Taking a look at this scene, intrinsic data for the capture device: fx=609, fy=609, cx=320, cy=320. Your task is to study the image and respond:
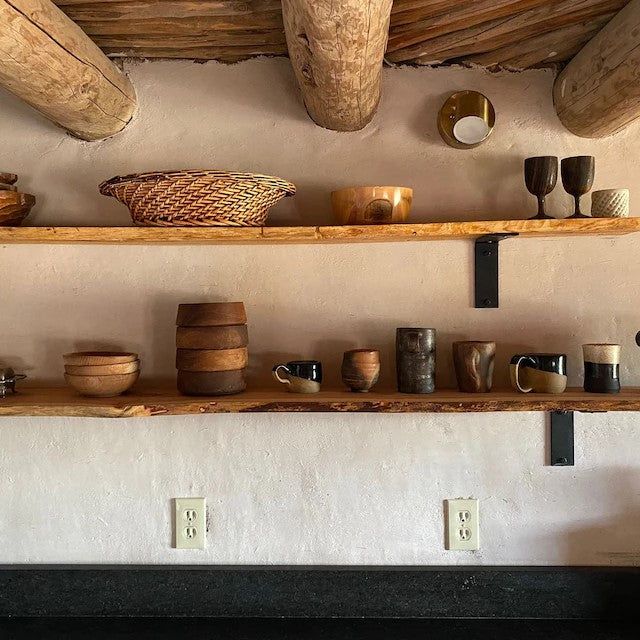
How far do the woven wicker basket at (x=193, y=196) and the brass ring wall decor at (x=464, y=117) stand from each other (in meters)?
0.46

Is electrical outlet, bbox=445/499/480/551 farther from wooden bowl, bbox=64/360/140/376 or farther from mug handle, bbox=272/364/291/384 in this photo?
wooden bowl, bbox=64/360/140/376

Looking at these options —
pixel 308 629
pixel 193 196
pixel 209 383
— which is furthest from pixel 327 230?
pixel 308 629

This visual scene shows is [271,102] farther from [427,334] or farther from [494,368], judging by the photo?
[494,368]

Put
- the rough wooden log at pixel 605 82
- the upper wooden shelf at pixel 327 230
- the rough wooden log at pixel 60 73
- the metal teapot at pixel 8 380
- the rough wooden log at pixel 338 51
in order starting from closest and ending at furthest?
1. the rough wooden log at pixel 338 51
2. the rough wooden log at pixel 60 73
3. the rough wooden log at pixel 605 82
4. the upper wooden shelf at pixel 327 230
5. the metal teapot at pixel 8 380

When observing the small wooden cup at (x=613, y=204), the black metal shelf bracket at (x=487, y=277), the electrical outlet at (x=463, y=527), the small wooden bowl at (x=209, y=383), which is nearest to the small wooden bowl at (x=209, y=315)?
the small wooden bowl at (x=209, y=383)

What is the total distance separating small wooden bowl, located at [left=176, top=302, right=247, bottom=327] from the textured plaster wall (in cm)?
14

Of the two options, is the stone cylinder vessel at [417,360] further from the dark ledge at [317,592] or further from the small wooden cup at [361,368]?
the dark ledge at [317,592]

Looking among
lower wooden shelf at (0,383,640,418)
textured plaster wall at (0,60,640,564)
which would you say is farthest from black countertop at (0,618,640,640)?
lower wooden shelf at (0,383,640,418)

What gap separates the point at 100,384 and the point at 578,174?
1.08 meters

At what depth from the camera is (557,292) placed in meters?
1.42

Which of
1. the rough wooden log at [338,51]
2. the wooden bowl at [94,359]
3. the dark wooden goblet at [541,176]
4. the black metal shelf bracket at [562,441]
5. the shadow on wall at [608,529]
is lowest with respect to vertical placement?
the shadow on wall at [608,529]

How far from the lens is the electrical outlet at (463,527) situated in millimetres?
1399

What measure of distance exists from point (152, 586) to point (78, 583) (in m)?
0.17

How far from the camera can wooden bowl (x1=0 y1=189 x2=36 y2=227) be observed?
1260mm
